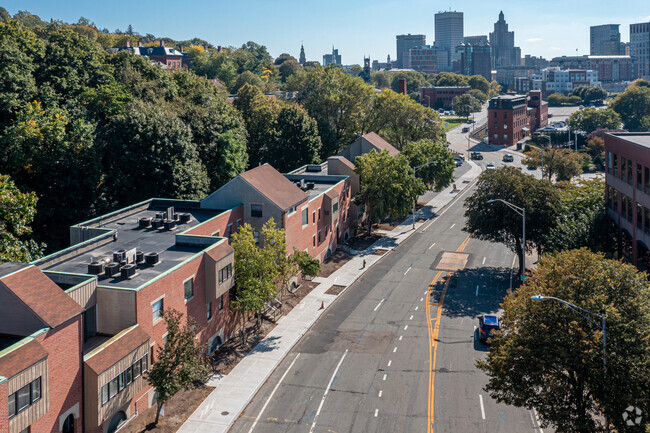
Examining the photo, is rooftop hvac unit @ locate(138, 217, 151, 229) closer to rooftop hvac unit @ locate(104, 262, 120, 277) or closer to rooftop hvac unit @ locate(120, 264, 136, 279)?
rooftop hvac unit @ locate(104, 262, 120, 277)

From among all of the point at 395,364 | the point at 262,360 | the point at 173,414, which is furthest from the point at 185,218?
the point at 395,364

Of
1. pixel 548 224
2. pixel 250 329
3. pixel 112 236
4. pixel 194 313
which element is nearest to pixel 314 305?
pixel 250 329

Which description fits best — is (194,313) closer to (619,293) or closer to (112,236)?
(112,236)

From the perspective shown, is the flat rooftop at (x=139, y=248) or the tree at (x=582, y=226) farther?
the tree at (x=582, y=226)

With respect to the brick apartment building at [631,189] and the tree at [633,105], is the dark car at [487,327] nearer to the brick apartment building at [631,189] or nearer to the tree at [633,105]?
the brick apartment building at [631,189]

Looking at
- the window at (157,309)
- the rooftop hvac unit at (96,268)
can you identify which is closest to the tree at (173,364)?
the window at (157,309)

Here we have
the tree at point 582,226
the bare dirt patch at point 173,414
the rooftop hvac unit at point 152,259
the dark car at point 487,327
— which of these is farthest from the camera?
the tree at point 582,226

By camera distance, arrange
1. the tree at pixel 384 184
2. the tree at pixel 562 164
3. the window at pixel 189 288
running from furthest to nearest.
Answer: the tree at pixel 562 164 → the tree at pixel 384 184 → the window at pixel 189 288
